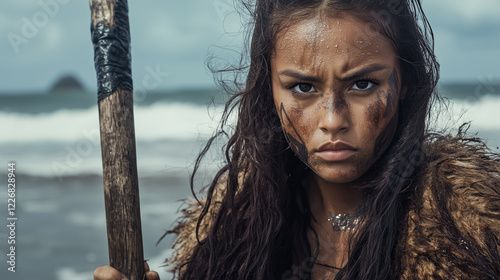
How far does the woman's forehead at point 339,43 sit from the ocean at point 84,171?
0.53 m

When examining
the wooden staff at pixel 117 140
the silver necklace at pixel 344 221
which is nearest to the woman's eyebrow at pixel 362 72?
the silver necklace at pixel 344 221

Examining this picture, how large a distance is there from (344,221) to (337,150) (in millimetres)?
422

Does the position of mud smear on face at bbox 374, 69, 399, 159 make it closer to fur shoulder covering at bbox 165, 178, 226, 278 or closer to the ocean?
the ocean

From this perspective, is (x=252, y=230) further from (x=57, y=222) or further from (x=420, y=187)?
(x=57, y=222)

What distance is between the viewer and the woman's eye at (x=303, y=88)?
85.1 inches

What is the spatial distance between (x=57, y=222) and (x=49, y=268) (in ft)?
4.67

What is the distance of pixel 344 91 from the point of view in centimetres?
210

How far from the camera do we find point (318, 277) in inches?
92.2

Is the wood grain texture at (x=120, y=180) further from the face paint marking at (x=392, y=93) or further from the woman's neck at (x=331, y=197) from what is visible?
the face paint marking at (x=392, y=93)

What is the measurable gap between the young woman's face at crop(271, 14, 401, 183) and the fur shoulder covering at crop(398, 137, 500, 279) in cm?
25

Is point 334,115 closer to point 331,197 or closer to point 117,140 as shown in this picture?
point 331,197

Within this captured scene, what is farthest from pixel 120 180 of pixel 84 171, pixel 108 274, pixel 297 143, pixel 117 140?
pixel 84 171

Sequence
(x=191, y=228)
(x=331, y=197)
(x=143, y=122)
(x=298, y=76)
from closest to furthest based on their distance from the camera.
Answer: (x=298, y=76), (x=331, y=197), (x=191, y=228), (x=143, y=122)

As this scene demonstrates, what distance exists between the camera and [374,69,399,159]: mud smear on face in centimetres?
209
